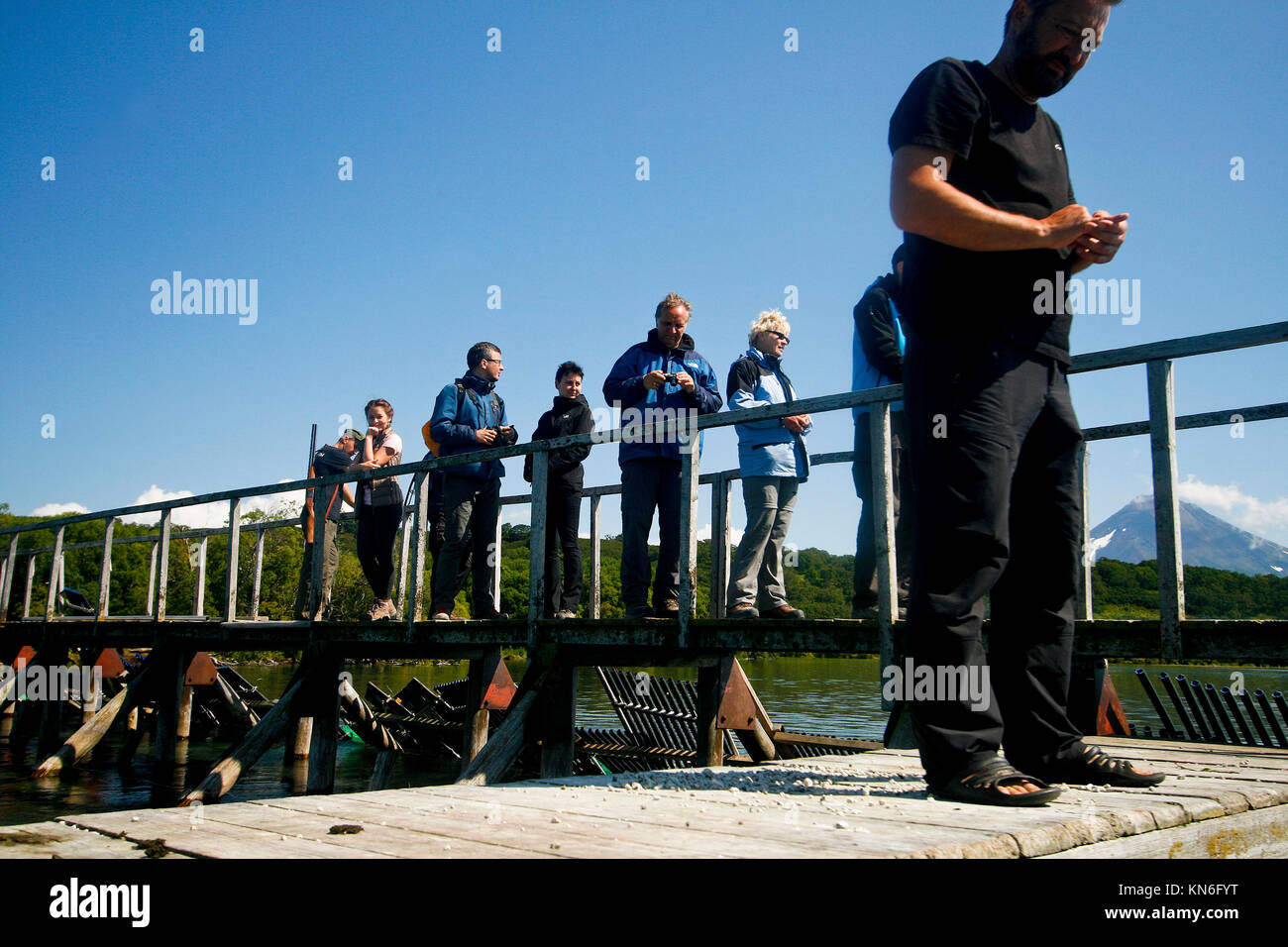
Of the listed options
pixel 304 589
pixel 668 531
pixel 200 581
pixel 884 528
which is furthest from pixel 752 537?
pixel 200 581

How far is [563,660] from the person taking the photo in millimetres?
7113

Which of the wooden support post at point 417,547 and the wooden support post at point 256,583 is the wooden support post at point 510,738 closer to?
the wooden support post at point 417,547

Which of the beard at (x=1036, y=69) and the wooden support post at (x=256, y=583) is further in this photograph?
the wooden support post at (x=256, y=583)

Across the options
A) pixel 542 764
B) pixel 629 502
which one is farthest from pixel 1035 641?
pixel 542 764

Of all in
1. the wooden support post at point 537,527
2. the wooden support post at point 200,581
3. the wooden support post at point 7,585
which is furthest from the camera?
the wooden support post at point 7,585

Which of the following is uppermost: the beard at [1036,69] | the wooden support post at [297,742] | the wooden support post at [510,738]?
the beard at [1036,69]

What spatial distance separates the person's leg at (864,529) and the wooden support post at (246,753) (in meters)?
5.45

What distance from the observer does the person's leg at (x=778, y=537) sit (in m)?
6.50

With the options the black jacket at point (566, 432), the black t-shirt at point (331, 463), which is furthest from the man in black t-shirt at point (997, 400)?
the black t-shirt at point (331, 463)

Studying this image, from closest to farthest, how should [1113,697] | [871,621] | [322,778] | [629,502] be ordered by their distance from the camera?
[871,621] → [1113,697] → [629,502] → [322,778]

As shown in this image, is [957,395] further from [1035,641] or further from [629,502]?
[629,502]

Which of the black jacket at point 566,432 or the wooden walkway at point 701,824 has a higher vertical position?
the black jacket at point 566,432

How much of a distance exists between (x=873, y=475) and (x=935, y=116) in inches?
104

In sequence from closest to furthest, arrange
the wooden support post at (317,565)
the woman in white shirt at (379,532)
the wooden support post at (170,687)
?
the woman in white shirt at (379,532) → the wooden support post at (317,565) → the wooden support post at (170,687)
